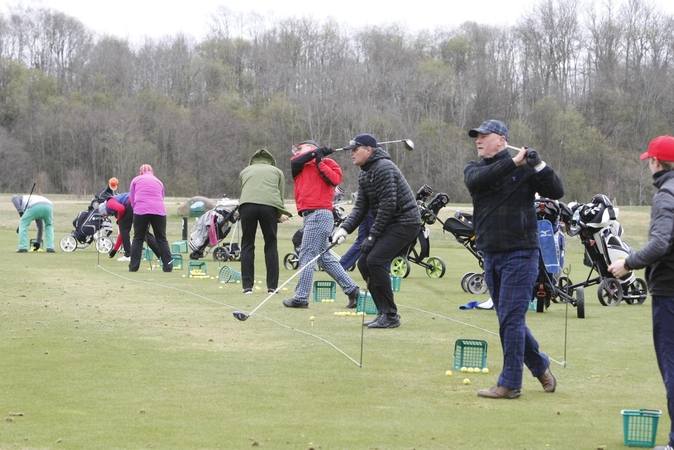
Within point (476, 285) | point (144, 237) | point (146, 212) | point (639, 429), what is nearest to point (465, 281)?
point (476, 285)

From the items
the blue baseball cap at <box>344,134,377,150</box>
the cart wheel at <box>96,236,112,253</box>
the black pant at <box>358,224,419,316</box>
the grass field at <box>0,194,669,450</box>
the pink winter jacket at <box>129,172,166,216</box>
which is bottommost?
the grass field at <box>0,194,669,450</box>

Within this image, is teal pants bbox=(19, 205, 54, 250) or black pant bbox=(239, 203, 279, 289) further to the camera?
teal pants bbox=(19, 205, 54, 250)

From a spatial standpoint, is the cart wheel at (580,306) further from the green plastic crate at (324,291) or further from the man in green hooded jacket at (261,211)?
the man in green hooded jacket at (261,211)

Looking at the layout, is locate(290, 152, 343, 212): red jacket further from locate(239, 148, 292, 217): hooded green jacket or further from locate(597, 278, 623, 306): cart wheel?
locate(597, 278, 623, 306): cart wheel

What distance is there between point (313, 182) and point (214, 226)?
927 cm

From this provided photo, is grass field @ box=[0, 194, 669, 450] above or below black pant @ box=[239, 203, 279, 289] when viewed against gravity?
below

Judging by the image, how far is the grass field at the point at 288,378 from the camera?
244 inches

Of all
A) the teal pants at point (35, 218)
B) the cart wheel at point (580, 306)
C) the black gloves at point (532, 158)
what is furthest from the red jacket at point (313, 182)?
the teal pants at point (35, 218)

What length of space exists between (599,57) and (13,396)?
7673 cm

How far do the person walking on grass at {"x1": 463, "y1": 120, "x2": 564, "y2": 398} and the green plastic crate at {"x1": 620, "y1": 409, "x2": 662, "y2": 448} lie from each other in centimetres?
136

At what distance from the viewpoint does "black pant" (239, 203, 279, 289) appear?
14344 mm

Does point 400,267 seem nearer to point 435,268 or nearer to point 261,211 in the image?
point 435,268

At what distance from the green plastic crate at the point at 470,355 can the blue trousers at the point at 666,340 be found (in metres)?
2.50

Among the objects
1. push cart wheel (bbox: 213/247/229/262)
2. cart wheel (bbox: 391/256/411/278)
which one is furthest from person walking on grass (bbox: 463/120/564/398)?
push cart wheel (bbox: 213/247/229/262)
